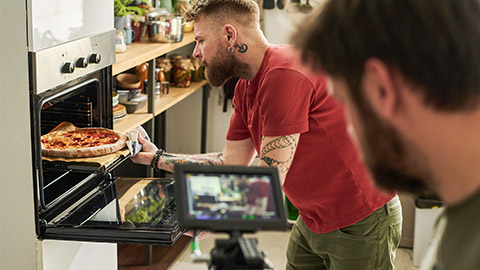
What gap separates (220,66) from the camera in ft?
7.11

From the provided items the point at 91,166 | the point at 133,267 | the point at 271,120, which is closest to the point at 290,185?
the point at 271,120

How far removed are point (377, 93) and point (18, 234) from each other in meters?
1.56

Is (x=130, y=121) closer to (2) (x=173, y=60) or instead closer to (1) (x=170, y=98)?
(1) (x=170, y=98)

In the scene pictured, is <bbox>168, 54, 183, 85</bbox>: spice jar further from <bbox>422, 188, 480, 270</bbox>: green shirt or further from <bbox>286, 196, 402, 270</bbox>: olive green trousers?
<bbox>422, 188, 480, 270</bbox>: green shirt

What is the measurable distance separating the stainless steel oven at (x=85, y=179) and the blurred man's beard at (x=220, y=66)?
410 millimetres

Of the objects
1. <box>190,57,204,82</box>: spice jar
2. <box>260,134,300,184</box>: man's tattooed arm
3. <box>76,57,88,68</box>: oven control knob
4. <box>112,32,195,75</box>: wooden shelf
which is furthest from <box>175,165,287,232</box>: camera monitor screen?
<box>190,57,204,82</box>: spice jar

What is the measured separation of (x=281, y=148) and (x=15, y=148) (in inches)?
31.2

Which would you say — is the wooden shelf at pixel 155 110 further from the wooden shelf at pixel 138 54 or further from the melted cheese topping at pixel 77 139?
the melted cheese topping at pixel 77 139

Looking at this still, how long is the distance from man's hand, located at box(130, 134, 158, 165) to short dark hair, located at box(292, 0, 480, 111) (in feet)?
5.37

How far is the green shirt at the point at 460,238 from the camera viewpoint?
0.80 m

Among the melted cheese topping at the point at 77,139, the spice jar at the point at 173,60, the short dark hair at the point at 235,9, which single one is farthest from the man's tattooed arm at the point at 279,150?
the spice jar at the point at 173,60

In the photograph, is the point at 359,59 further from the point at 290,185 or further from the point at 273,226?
the point at 290,185

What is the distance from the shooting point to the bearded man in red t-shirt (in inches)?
78.9

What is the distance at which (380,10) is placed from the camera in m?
0.89
